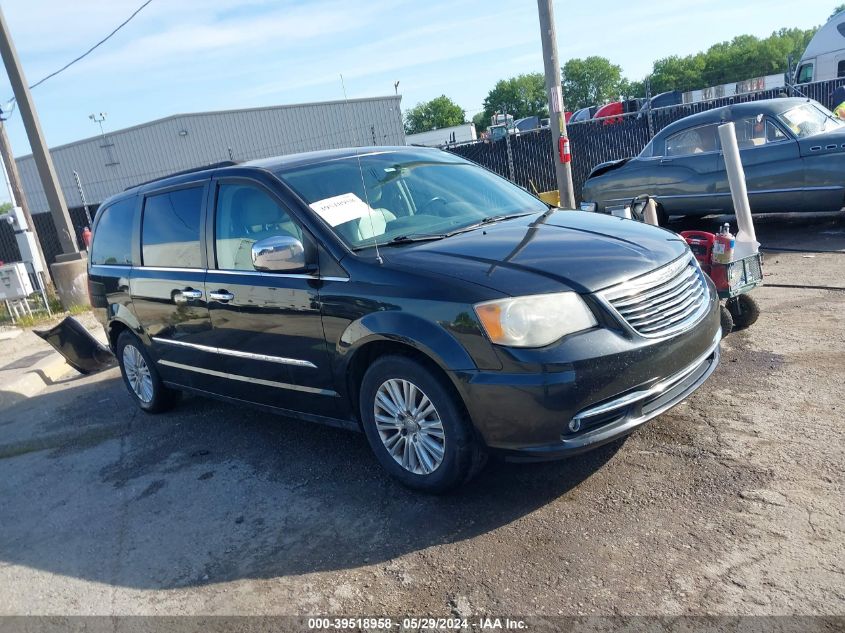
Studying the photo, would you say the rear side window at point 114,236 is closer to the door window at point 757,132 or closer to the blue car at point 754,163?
the blue car at point 754,163

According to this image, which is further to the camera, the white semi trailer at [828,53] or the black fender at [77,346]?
the white semi trailer at [828,53]

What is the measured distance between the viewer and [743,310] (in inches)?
221

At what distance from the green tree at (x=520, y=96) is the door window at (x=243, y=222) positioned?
114716mm

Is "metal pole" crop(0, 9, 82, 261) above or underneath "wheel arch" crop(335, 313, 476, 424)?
above

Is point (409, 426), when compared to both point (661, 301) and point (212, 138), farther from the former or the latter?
point (212, 138)

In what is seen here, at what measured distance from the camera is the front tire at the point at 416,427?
3412mm

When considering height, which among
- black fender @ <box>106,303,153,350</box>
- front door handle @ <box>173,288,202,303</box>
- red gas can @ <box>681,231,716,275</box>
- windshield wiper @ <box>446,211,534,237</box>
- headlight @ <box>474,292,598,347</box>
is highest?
windshield wiper @ <box>446,211,534,237</box>

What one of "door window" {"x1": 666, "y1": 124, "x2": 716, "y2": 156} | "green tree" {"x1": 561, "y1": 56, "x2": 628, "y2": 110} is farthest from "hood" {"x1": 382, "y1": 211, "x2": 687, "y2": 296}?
"green tree" {"x1": 561, "y1": 56, "x2": 628, "y2": 110}

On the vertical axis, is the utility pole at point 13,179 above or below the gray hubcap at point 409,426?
above

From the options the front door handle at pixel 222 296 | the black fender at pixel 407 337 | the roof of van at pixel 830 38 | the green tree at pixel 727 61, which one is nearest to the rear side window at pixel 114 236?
the front door handle at pixel 222 296

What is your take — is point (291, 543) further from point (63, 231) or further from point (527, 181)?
point (527, 181)

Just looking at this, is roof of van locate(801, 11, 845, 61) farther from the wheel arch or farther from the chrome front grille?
the wheel arch

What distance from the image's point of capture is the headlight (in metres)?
3.19

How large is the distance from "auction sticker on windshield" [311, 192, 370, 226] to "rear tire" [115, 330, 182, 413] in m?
2.49
